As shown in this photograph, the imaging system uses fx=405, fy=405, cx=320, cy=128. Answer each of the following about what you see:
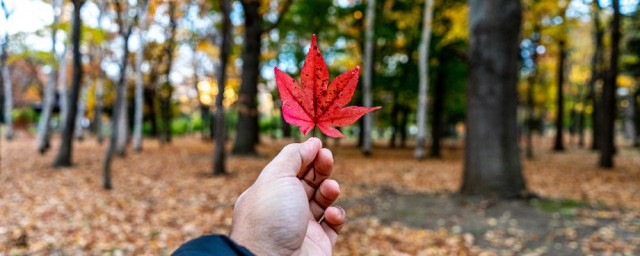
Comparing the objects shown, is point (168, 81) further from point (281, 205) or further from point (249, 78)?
point (281, 205)

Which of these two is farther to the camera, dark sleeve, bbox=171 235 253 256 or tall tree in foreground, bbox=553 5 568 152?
tall tree in foreground, bbox=553 5 568 152

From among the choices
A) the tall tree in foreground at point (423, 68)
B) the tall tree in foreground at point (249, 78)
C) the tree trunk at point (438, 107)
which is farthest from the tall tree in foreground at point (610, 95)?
the tall tree in foreground at point (249, 78)

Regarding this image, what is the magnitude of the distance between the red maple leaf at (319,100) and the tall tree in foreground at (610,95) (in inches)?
505

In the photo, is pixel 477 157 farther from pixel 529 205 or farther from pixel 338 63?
pixel 338 63

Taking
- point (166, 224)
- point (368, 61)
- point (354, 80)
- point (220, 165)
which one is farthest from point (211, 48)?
point (354, 80)

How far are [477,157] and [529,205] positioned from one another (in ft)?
3.42

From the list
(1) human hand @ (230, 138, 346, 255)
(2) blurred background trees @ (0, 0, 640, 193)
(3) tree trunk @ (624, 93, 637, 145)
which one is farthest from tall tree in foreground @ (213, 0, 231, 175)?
(3) tree trunk @ (624, 93, 637, 145)

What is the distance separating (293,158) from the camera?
1.28 m

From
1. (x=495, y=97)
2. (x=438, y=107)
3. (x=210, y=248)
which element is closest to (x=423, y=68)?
(x=438, y=107)

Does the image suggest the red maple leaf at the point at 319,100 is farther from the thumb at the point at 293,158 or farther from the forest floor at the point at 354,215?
the forest floor at the point at 354,215

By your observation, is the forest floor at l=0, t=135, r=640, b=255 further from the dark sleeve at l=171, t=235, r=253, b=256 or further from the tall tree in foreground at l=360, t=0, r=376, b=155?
the tall tree in foreground at l=360, t=0, r=376, b=155

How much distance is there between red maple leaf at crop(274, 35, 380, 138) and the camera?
3.77 ft

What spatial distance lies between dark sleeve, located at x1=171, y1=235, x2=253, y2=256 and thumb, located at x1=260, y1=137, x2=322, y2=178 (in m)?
0.30

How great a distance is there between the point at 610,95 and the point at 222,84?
10.6 m
